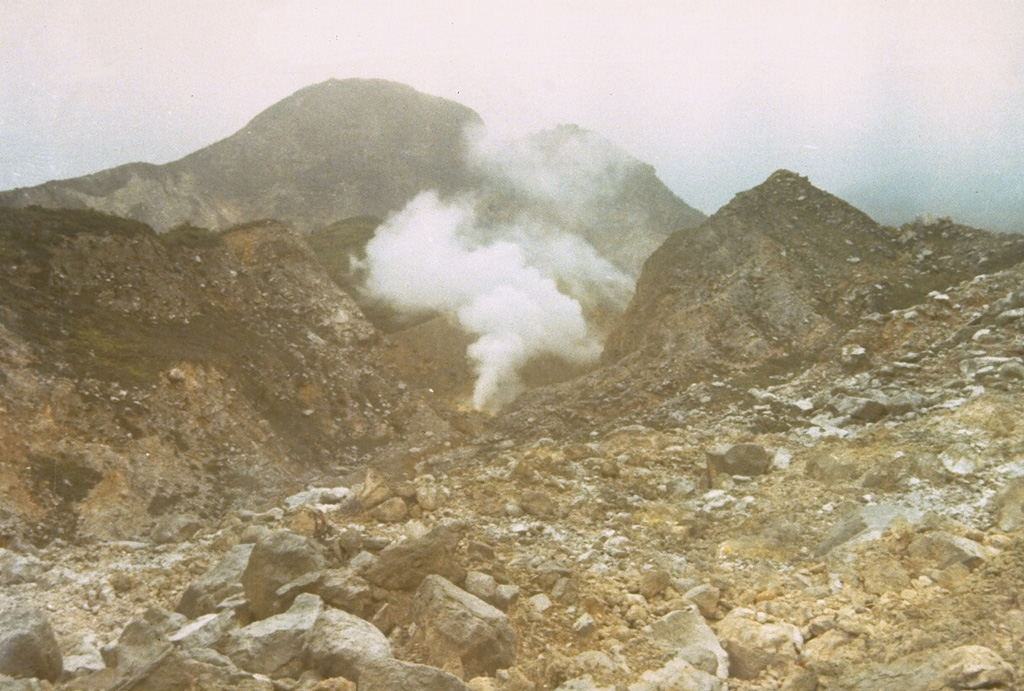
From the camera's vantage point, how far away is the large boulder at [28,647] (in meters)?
8.15

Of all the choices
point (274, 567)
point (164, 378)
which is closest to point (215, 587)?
point (274, 567)

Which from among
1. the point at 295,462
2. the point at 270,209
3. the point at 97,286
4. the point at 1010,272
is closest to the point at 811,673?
the point at 295,462

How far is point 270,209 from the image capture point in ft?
222

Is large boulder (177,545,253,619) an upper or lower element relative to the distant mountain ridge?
lower

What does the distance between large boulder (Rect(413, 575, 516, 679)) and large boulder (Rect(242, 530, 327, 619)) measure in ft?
6.11

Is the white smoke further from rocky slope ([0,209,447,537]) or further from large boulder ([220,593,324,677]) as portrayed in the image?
large boulder ([220,593,324,677])

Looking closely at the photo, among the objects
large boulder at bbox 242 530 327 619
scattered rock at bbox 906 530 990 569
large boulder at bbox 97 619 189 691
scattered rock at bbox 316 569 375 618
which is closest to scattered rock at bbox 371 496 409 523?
large boulder at bbox 242 530 327 619

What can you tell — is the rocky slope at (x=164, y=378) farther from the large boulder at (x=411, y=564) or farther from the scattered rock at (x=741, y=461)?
the scattered rock at (x=741, y=461)

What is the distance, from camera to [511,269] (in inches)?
1898

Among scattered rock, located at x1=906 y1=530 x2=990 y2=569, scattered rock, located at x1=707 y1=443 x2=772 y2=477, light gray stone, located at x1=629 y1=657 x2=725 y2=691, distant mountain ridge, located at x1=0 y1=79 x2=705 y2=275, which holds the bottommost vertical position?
scattered rock, located at x1=707 y1=443 x2=772 y2=477

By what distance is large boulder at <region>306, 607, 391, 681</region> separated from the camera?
7902mm

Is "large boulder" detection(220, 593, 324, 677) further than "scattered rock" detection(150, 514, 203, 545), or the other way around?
"scattered rock" detection(150, 514, 203, 545)

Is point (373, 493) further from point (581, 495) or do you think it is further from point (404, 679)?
point (404, 679)

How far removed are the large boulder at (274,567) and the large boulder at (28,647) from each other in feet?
7.14
